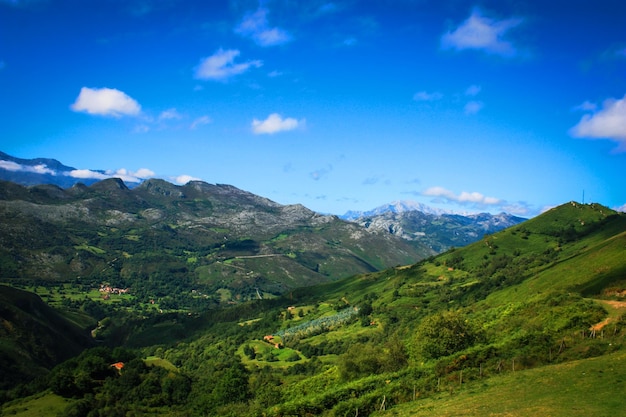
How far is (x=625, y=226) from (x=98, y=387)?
683 feet

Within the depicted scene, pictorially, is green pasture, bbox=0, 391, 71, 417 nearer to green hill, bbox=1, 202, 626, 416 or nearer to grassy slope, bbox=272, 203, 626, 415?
green hill, bbox=1, 202, 626, 416

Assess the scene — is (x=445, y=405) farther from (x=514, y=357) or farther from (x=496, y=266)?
(x=496, y=266)

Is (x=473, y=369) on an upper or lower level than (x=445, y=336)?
lower

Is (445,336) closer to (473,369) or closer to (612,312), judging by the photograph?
(473,369)

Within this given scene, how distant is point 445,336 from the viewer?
7425 centimetres

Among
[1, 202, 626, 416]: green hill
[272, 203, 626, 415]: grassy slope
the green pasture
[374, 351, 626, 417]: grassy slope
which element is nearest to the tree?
[1, 202, 626, 416]: green hill

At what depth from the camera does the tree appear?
73.9 m

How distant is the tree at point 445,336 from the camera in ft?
243

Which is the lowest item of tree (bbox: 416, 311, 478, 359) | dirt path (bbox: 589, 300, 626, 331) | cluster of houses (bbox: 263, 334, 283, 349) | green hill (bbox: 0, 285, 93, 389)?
cluster of houses (bbox: 263, 334, 283, 349)

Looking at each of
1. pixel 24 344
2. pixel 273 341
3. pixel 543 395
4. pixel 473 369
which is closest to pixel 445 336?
pixel 473 369

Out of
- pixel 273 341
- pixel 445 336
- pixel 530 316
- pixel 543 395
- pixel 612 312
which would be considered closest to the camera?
pixel 543 395

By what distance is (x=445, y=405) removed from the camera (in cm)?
4466

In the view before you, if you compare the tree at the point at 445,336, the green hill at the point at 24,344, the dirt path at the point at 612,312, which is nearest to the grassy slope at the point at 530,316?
the dirt path at the point at 612,312

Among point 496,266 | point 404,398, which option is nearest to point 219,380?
point 404,398
